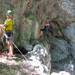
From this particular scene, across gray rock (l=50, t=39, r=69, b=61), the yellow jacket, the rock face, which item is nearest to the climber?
the yellow jacket

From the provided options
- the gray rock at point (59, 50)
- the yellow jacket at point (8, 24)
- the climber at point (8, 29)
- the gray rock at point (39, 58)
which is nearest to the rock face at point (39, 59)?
the gray rock at point (39, 58)

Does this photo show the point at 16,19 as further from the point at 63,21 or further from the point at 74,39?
the point at 74,39

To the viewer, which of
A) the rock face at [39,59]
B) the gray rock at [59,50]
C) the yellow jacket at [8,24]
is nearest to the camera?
the rock face at [39,59]

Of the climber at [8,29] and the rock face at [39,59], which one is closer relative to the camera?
the rock face at [39,59]

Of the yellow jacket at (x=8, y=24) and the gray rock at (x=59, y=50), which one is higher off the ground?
the yellow jacket at (x=8, y=24)

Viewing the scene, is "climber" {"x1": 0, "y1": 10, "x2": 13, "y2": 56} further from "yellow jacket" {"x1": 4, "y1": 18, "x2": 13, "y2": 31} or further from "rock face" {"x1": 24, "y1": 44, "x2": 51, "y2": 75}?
"rock face" {"x1": 24, "y1": 44, "x2": 51, "y2": 75}

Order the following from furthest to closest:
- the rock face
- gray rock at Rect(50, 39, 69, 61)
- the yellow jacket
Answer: gray rock at Rect(50, 39, 69, 61), the yellow jacket, the rock face

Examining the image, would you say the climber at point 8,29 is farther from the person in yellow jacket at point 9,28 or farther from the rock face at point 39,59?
the rock face at point 39,59

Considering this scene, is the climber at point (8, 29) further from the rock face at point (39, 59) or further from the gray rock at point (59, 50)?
the gray rock at point (59, 50)

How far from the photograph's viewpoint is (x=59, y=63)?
14.2 m

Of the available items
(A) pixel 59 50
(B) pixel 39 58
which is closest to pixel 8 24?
(B) pixel 39 58

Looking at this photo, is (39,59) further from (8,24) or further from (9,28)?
(8,24)

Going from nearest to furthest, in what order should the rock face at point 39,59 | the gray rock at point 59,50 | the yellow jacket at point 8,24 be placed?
the rock face at point 39,59
the yellow jacket at point 8,24
the gray rock at point 59,50

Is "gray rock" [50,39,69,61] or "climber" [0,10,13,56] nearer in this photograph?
"climber" [0,10,13,56]
